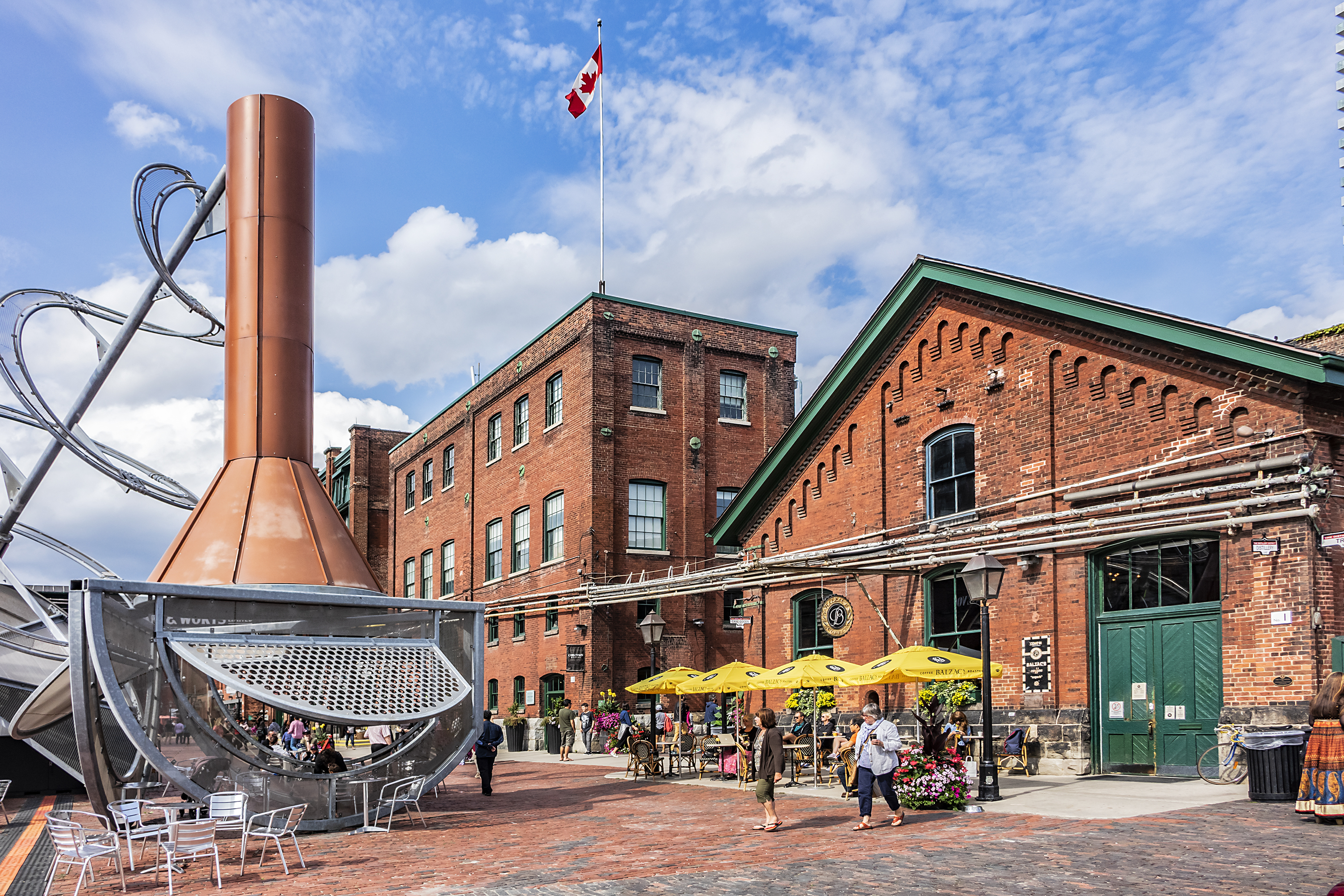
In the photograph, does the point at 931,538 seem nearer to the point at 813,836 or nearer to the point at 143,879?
the point at 813,836

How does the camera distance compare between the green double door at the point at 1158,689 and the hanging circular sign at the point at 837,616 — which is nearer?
the green double door at the point at 1158,689

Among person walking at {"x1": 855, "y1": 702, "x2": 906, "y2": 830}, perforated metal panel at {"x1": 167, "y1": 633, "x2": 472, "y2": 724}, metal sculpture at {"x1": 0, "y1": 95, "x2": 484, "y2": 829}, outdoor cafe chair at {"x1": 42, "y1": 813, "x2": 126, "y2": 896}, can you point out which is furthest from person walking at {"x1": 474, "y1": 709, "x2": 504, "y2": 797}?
person walking at {"x1": 855, "y1": 702, "x2": 906, "y2": 830}

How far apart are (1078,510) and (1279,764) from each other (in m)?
5.57

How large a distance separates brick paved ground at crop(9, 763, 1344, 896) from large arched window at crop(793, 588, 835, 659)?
873 centimetres

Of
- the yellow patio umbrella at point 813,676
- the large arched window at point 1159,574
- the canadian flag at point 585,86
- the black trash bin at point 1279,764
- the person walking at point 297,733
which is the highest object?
the canadian flag at point 585,86

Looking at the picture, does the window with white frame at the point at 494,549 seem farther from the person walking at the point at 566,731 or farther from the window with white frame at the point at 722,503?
the person walking at the point at 566,731

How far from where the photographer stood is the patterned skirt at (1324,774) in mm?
11422

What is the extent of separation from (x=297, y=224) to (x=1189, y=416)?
591 inches

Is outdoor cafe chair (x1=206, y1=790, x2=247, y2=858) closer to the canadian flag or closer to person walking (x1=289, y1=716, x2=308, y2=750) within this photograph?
person walking (x1=289, y1=716, x2=308, y2=750)

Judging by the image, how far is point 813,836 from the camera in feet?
42.2

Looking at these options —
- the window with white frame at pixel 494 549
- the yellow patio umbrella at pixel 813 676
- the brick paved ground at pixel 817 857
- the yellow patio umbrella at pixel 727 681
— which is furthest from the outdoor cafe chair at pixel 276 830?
the window with white frame at pixel 494 549

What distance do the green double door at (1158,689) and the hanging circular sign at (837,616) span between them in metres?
6.39

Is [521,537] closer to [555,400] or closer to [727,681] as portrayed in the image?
[555,400]

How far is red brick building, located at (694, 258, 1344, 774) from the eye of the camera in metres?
15.0
